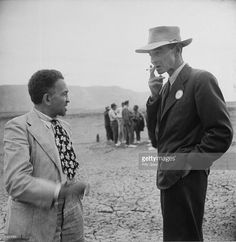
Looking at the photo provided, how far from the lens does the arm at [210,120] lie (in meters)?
1.29

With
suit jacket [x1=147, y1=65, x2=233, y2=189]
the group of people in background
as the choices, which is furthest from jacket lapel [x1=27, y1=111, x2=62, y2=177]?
the group of people in background

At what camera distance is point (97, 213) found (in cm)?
226

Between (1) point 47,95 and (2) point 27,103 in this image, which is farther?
(2) point 27,103

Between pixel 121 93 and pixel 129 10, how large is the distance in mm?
512

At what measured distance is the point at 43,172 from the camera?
1.26 m

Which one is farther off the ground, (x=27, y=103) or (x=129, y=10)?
(x=129, y=10)

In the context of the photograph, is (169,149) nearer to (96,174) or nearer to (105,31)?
(96,174)

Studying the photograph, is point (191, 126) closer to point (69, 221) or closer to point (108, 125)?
point (69, 221)

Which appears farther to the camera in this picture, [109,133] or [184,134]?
[109,133]

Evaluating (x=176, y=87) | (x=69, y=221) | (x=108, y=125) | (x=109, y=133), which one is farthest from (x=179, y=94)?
(x=109, y=133)

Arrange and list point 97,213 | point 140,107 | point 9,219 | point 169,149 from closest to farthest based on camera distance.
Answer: point 9,219
point 169,149
point 140,107
point 97,213

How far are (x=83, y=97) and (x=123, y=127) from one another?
2.18 feet

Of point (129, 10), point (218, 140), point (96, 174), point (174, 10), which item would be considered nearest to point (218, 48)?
point (174, 10)

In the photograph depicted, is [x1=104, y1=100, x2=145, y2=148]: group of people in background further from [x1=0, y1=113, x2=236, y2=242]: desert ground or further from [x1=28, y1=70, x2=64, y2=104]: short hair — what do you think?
[x1=28, y1=70, x2=64, y2=104]: short hair
